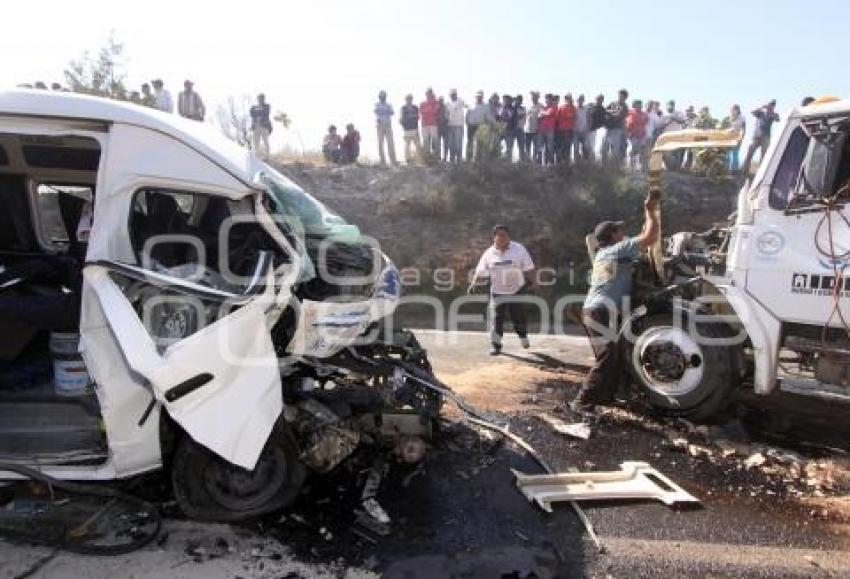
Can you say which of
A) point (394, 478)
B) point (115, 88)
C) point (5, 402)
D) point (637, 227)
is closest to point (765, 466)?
point (394, 478)

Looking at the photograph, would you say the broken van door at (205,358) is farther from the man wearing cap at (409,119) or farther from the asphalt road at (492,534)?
the man wearing cap at (409,119)

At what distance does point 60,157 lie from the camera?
18.0ft

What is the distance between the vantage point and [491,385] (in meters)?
7.33

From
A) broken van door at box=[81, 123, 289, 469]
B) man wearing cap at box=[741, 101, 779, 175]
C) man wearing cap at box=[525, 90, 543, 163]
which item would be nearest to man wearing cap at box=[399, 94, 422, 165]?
man wearing cap at box=[525, 90, 543, 163]

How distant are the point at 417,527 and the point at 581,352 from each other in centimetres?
541

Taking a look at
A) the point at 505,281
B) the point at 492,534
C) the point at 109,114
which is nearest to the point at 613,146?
the point at 505,281

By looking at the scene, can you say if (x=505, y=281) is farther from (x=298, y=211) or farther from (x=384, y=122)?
(x=384, y=122)

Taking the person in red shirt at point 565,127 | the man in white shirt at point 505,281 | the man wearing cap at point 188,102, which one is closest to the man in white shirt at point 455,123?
the person in red shirt at point 565,127

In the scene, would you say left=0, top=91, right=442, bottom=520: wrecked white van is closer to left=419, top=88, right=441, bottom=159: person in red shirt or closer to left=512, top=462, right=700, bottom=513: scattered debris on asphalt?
left=512, top=462, right=700, bottom=513: scattered debris on asphalt

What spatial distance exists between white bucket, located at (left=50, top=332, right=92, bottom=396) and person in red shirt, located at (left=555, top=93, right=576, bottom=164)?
1387 centimetres

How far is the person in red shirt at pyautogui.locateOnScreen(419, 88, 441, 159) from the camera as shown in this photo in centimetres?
1728

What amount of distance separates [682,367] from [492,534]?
2865 mm

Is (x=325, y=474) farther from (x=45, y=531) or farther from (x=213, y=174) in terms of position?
(x=213, y=174)

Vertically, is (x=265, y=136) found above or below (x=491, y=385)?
above
